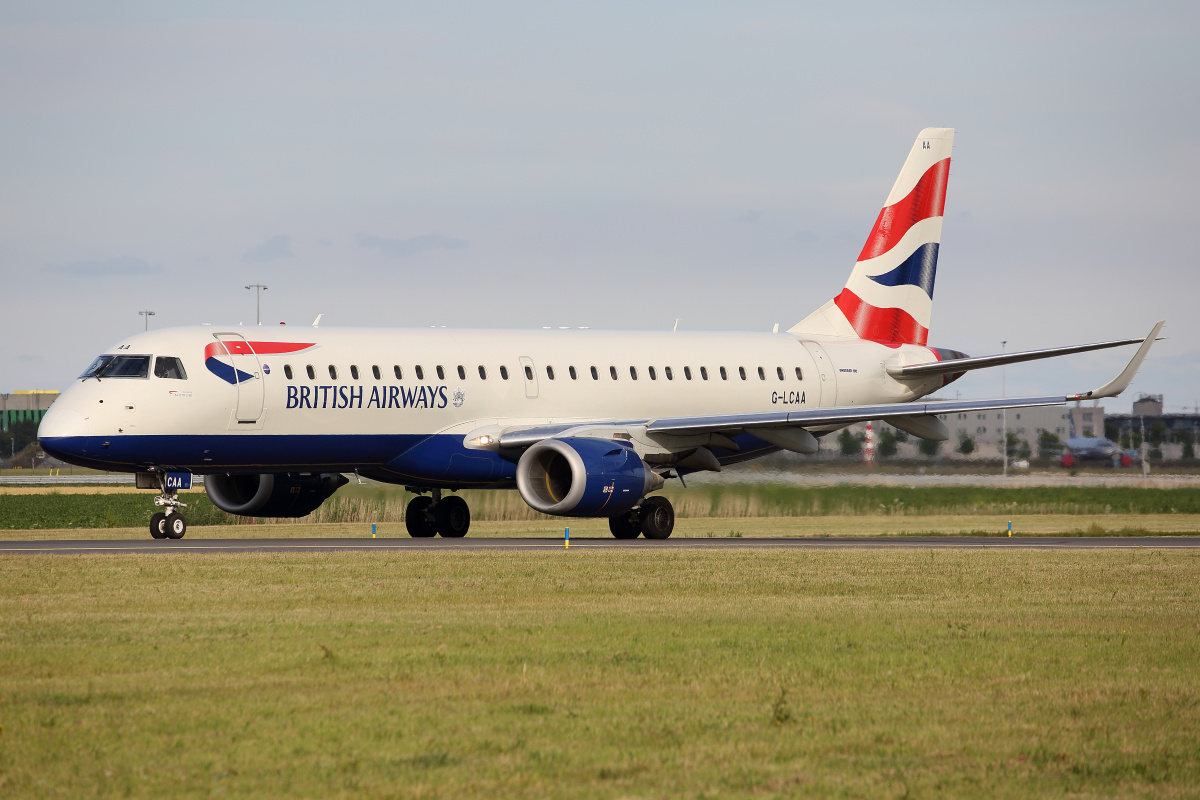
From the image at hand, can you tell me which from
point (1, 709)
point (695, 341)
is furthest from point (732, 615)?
point (695, 341)

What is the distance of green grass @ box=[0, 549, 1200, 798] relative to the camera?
840 cm

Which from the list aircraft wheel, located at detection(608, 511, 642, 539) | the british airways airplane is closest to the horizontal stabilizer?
the british airways airplane

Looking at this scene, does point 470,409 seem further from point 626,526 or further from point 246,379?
point 246,379

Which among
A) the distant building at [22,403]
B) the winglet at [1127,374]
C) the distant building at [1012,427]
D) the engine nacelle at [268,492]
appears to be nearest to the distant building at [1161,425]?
the distant building at [1012,427]

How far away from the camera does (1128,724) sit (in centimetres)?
984

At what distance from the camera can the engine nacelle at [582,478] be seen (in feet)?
93.2

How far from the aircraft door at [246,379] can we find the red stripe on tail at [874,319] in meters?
16.0

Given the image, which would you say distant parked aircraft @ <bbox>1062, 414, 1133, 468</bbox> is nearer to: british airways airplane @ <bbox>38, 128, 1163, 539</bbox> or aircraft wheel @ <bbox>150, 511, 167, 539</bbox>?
british airways airplane @ <bbox>38, 128, 1163, 539</bbox>

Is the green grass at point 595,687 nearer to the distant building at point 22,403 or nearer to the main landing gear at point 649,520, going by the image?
the main landing gear at point 649,520

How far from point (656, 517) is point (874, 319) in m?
10.4

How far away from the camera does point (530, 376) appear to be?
32469 mm

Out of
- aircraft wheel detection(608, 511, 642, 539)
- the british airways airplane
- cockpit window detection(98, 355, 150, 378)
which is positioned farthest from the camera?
aircraft wheel detection(608, 511, 642, 539)

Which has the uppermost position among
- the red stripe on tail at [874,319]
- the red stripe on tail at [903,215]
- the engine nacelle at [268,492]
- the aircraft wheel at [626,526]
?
the red stripe on tail at [903,215]

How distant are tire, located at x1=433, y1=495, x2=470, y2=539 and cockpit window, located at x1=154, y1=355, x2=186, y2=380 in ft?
23.9
